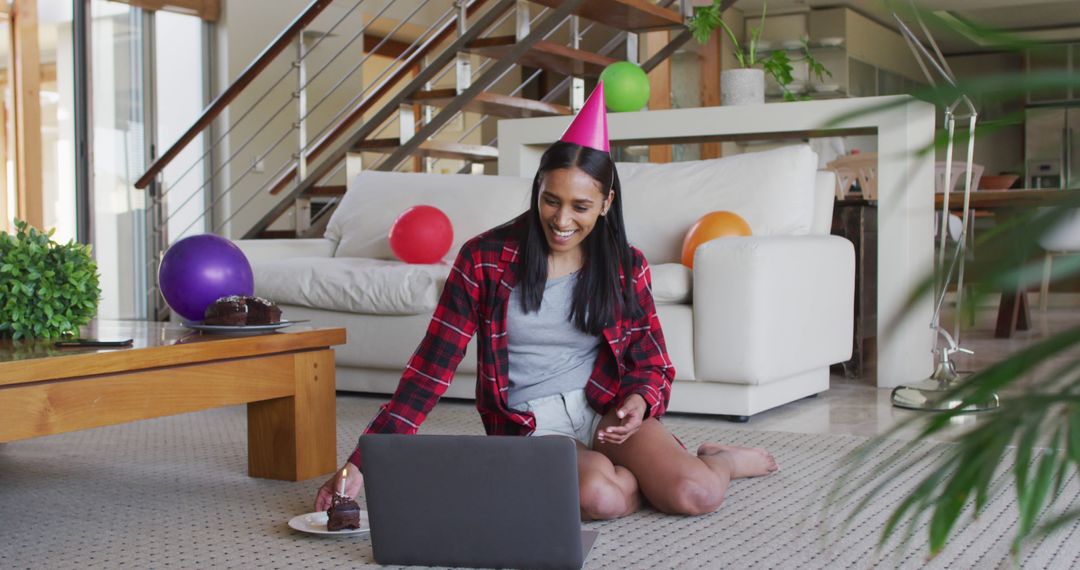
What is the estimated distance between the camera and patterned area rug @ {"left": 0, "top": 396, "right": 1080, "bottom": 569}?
185cm

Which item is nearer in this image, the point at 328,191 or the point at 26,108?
the point at 328,191

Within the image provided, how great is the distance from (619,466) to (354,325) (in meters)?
1.87

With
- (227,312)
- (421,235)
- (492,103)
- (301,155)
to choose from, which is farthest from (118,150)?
(227,312)

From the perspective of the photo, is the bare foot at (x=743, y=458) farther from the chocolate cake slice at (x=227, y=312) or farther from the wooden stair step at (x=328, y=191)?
the wooden stair step at (x=328, y=191)

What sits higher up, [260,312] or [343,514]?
[260,312]

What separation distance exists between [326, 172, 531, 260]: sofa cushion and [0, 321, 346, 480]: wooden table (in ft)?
4.95

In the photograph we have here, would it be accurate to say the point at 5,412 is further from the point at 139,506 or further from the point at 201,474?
the point at 201,474

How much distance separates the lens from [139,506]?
229cm

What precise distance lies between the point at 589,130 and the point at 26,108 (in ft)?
18.7

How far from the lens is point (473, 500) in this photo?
1712 mm

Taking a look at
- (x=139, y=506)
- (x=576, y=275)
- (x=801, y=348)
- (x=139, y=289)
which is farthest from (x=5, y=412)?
(x=139, y=289)

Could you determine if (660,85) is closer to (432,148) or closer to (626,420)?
(432,148)

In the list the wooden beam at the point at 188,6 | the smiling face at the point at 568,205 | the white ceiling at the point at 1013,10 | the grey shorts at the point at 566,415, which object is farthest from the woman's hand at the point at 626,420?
the white ceiling at the point at 1013,10

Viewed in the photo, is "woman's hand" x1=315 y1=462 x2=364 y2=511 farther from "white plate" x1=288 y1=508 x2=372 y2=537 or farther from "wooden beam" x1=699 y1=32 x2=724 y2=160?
"wooden beam" x1=699 y1=32 x2=724 y2=160
